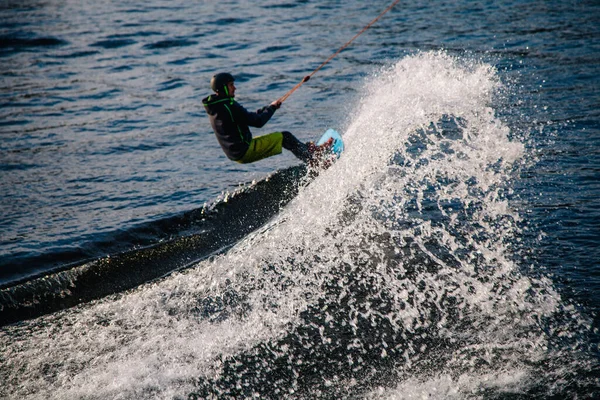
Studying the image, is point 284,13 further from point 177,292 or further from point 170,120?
point 177,292

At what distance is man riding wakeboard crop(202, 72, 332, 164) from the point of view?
9398mm

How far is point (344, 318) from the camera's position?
6629 millimetres

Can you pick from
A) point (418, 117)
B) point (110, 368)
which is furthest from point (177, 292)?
point (418, 117)

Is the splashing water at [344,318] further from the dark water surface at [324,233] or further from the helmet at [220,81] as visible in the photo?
the helmet at [220,81]

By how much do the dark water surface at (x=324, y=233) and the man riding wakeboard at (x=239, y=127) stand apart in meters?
0.76

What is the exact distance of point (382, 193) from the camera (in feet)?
31.0

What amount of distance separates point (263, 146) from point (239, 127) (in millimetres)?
557

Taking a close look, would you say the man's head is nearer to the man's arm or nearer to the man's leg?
the man's arm

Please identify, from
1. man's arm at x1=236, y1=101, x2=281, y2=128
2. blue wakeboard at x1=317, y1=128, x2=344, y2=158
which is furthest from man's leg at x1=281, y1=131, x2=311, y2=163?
man's arm at x1=236, y1=101, x2=281, y2=128

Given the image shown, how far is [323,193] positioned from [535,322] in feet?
13.7

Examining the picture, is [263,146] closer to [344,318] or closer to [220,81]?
[220,81]

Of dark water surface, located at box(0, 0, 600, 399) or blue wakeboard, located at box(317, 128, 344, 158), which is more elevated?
blue wakeboard, located at box(317, 128, 344, 158)

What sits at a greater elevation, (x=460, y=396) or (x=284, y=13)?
(x=284, y=13)

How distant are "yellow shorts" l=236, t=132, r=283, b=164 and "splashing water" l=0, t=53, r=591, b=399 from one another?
943mm
